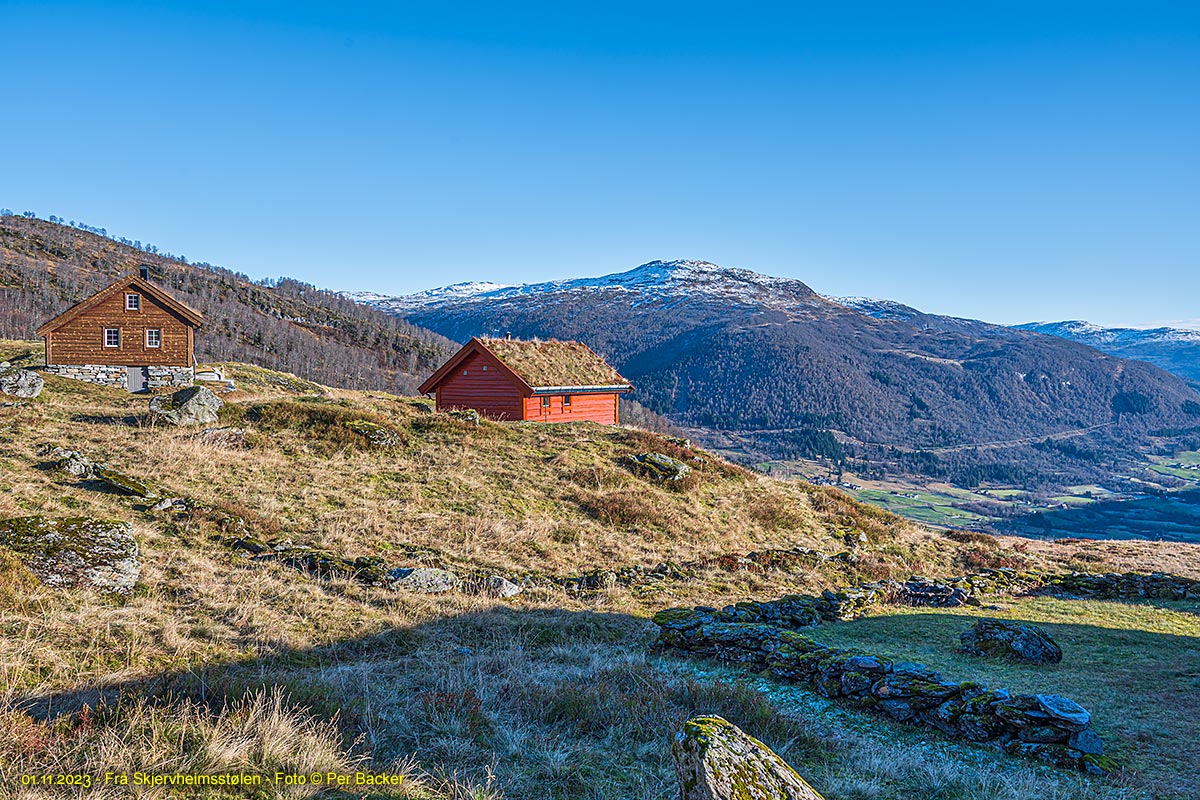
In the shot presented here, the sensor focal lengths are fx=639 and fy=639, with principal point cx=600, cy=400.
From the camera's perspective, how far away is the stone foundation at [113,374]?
42531mm

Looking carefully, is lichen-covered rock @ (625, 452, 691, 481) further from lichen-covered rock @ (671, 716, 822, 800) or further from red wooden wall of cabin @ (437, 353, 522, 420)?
lichen-covered rock @ (671, 716, 822, 800)

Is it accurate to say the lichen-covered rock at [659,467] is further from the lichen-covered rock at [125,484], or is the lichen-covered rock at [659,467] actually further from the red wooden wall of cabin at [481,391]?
the lichen-covered rock at [125,484]

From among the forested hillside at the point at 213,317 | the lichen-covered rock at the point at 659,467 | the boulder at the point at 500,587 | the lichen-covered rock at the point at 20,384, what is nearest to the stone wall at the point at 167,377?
the lichen-covered rock at the point at 20,384

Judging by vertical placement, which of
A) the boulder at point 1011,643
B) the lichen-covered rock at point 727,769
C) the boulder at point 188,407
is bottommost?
the boulder at point 1011,643

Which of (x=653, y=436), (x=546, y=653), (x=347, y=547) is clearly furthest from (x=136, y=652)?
(x=653, y=436)

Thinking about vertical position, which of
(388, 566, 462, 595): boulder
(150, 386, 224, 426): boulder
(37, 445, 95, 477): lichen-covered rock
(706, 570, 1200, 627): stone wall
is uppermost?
(150, 386, 224, 426): boulder

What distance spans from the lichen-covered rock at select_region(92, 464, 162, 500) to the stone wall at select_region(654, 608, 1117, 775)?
1418 cm

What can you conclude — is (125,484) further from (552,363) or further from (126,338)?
(126,338)

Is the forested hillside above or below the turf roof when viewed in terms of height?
above

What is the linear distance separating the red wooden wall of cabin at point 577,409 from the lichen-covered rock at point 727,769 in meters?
32.8

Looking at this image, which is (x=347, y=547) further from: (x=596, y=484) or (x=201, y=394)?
(x=201, y=394)

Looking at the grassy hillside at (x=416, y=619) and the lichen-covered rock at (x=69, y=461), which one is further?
the lichen-covered rock at (x=69, y=461)

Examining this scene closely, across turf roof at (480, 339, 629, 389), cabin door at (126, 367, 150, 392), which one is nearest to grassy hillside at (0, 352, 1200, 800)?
turf roof at (480, 339, 629, 389)

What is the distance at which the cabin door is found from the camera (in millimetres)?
44375
